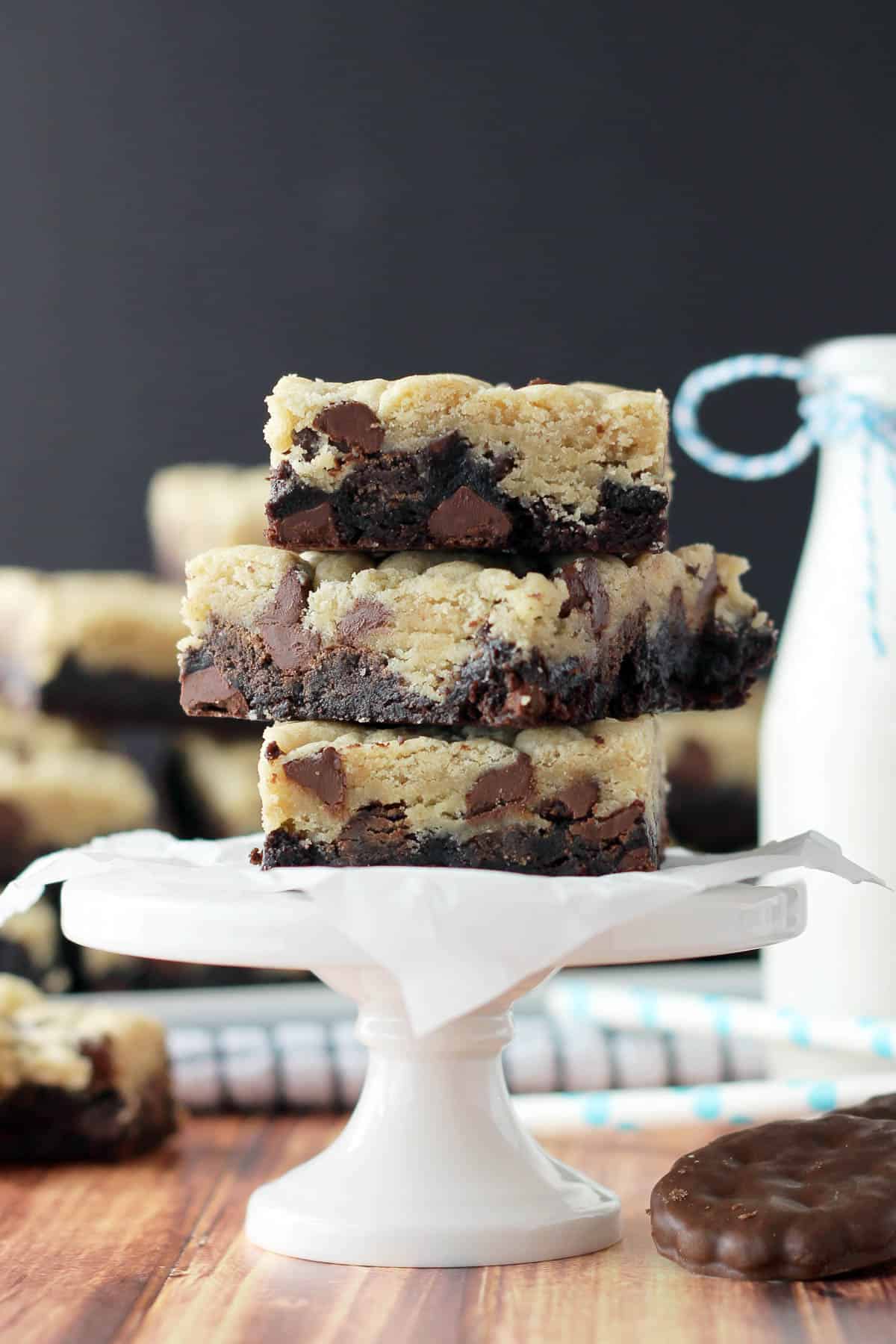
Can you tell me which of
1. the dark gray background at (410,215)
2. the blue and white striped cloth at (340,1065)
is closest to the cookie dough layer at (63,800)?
the dark gray background at (410,215)

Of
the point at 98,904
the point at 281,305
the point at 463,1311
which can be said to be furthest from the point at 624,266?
the point at 463,1311

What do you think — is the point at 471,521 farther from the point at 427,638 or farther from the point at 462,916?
the point at 462,916

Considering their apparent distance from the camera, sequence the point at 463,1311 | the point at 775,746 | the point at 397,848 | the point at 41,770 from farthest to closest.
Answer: the point at 41,770
the point at 775,746
the point at 397,848
the point at 463,1311

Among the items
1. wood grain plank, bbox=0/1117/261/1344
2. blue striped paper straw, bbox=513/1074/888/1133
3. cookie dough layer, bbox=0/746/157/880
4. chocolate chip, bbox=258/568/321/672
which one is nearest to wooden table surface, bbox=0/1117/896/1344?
wood grain plank, bbox=0/1117/261/1344

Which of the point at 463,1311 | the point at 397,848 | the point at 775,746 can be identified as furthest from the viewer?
the point at 775,746

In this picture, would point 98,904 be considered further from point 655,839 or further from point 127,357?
point 127,357

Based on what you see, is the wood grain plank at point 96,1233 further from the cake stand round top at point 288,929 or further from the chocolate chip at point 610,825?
the chocolate chip at point 610,825

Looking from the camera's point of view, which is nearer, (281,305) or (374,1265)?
(374,1265)
